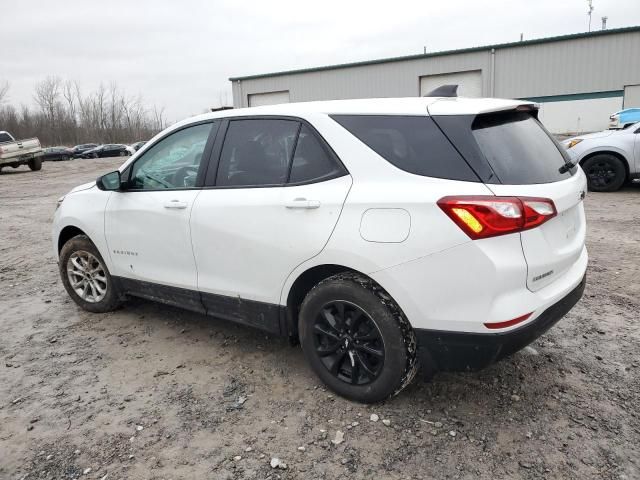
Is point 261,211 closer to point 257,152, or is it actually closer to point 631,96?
point 257,152

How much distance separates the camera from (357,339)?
282 cm

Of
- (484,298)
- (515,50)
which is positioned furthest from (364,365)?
(515,50)

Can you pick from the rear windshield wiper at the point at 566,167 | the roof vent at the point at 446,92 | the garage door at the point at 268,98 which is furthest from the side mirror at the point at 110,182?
the garage door at the point at 268,98

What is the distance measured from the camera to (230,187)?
331cm

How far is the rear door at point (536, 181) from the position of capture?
2.46 meters

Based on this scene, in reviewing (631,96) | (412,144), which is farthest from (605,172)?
(631,96)

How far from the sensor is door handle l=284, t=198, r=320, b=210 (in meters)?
2.82

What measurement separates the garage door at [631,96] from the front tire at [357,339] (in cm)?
2861

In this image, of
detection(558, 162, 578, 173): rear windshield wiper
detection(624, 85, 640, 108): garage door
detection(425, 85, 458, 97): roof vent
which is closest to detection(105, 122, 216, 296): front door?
detection(425, 85, 458, 97): roof vent

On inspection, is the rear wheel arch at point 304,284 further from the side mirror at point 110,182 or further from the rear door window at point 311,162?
the side mirror at point 110,182

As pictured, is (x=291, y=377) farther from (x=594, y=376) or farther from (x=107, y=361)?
(x=594, y=376)

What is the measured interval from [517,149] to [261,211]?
149 cm

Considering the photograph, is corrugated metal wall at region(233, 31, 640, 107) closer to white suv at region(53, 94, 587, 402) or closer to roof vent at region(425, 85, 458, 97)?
roof vent at region(425, 85, 458, 97)

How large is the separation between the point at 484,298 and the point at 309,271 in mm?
1016
